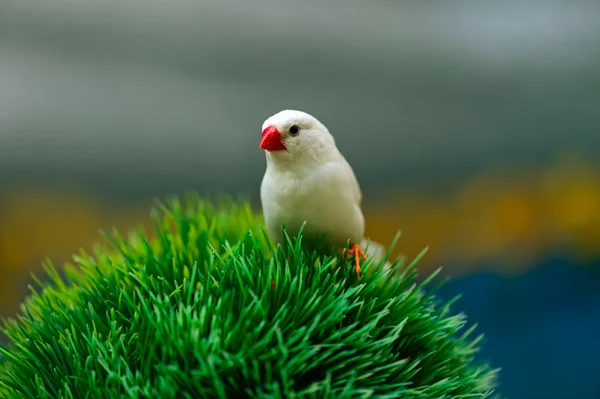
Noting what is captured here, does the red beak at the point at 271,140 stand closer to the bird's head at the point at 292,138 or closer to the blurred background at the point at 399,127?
the bird's head at the point at 292,138

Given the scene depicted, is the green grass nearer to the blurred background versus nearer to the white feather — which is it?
the white feather

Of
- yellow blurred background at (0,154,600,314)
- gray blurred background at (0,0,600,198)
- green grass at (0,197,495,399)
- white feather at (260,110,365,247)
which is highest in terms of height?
gray blurred background at (0,0,600,198)

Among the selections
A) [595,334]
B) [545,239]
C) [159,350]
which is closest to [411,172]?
[545,239]

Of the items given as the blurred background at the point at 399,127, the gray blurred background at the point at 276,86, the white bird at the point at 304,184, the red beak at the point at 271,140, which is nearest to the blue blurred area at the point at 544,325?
the blurred background at the point at 399,127

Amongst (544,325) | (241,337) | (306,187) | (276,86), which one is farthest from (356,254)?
(544,325)

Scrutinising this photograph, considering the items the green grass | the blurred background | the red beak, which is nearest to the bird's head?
the red beak
